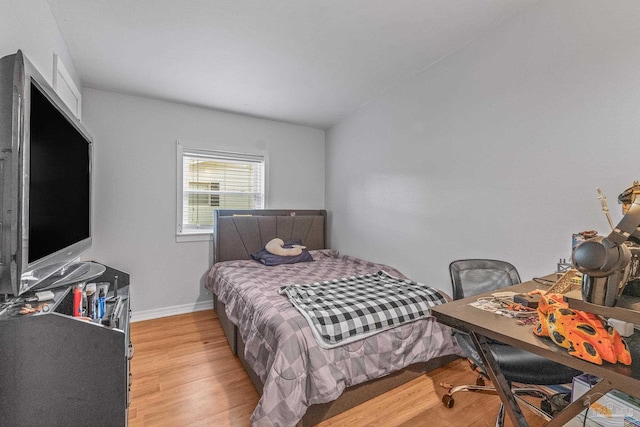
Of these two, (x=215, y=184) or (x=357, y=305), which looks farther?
(x=215, y=184)

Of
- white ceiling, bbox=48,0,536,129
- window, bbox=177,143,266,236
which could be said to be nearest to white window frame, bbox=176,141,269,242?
window, bbox=177,143,266,236

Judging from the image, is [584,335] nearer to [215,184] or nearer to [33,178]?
[33,178]

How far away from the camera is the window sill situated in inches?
133

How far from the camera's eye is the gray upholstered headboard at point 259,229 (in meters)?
3.42

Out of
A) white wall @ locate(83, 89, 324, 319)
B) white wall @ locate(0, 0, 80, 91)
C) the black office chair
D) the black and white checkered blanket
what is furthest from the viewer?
white wall @ locate(83, 89, 324, 319)

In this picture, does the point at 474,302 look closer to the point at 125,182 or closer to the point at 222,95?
the point at 222,95

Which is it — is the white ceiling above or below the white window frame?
above

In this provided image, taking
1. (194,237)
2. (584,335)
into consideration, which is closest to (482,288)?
(584,335)

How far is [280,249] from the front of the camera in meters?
3.45

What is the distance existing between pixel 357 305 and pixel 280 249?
5.64ft

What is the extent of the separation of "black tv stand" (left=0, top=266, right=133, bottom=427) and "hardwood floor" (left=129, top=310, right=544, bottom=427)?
947mm

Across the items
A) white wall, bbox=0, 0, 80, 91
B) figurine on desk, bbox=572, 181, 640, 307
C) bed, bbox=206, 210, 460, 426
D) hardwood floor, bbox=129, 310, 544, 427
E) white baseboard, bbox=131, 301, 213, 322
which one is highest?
white wall, bbox=0, 0, 80, 91

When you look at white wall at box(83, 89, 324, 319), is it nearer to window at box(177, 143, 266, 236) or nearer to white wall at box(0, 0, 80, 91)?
window at box(177, 143, 266, 236)

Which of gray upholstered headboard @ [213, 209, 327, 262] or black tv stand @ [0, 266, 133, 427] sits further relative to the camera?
gray upholstered headboard @ [213, 209, 327, 262]
